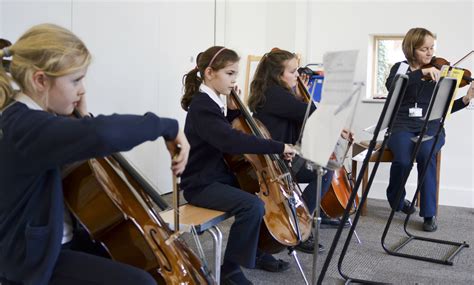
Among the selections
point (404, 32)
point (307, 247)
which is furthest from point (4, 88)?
point (404, 32)

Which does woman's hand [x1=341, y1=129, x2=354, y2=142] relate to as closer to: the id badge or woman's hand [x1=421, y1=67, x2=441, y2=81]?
woman's hand [x1=421, y1=67, x2=441, y2=81]

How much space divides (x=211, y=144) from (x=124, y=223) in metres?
0.85

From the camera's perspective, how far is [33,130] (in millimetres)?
1116

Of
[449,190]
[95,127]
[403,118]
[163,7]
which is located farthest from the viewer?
[449,190]

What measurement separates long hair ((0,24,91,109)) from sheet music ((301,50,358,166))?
706 millimetres

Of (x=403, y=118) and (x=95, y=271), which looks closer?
(x=95, y=271)

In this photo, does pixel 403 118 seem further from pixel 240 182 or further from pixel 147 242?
pixel 147 242

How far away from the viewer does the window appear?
472 centimetres

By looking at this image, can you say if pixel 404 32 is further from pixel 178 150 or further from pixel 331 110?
pixel 178 150

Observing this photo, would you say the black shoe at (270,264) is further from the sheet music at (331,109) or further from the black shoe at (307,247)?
the sheet music at (331,109)

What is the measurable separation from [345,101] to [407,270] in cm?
153

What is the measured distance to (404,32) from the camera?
4.50 meters

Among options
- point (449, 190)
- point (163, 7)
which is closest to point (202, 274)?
point (163, 7)

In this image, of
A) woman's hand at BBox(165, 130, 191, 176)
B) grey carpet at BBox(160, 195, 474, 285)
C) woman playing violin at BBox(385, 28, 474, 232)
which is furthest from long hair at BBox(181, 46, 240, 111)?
woman playing violin at BBox(385, 28, 474, 232)
